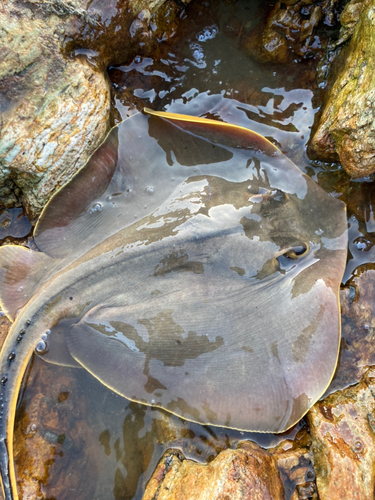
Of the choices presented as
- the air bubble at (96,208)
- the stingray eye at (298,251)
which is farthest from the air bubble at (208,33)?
the stingray eye at (298,251)

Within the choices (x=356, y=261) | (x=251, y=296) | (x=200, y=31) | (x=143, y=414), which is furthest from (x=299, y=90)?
(x=143, y=414)

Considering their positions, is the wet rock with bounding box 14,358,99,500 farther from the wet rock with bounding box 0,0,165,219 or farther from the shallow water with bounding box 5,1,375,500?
the wet rock with bounding box 0,0,165,219

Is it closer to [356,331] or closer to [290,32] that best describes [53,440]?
[356,331]

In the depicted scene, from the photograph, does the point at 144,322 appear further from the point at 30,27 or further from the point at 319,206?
the point at 30,27

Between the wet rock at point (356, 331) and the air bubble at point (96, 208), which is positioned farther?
the wet rock at point (356, 331)

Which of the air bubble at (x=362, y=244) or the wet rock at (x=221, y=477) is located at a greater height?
the air bubble at (x=362, y=244)

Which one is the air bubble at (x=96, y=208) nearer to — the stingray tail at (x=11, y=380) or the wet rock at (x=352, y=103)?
the stingray tail at (x=11, y=380)

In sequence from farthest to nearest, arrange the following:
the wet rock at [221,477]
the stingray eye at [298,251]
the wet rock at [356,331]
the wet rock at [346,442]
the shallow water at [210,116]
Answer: the wet rock at [356,331], the shallow water at [210,116], the stingray eye at [298,251], the wet rock at [346,442], the wet rock at [221,477]

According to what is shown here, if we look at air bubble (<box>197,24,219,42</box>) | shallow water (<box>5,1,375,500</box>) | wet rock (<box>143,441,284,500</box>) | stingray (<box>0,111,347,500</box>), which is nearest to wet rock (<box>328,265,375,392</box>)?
shallow water (<box>5,1,375,500</box>)
